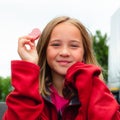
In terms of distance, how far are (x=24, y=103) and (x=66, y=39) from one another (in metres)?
0.44

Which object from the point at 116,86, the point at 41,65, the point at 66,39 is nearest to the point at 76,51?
the point at 66,39

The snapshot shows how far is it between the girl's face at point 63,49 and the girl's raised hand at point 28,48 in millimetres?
87

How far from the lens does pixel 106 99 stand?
7.66 ft

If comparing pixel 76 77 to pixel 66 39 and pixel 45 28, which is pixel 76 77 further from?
pixel 45 28

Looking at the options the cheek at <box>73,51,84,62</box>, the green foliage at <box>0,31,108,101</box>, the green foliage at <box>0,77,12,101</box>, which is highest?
the cheek at <box>73,51,84,62</box>

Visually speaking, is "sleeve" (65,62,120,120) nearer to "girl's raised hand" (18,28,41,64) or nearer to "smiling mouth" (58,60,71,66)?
"smiling mouth" (58,60,71,66)

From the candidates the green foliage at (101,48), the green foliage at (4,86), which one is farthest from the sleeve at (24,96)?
the green foliage at (101,48)

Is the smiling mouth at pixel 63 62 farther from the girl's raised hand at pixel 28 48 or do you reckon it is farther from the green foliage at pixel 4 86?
the green foliage at pixel 4 86

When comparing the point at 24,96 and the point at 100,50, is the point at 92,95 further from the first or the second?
the point at 100,50

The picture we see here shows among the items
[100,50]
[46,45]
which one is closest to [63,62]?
[46,45]

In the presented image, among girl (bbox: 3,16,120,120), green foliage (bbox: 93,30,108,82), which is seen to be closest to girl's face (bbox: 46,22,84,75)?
girl (bbox: 3,16,120,120)

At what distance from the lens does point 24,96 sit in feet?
7.67

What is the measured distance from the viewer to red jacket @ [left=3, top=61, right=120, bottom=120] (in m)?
2.30

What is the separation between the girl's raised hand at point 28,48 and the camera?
250cm
